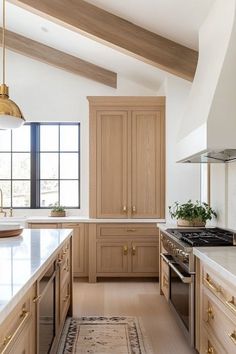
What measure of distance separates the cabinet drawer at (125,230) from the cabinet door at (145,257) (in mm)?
143

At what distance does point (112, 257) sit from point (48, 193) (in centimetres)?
161

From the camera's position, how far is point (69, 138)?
5.99 m

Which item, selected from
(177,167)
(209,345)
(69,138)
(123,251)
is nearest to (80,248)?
(123,251)

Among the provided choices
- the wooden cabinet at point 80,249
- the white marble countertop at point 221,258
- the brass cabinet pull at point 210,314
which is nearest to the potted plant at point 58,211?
the wooden cabinet at point 80,249

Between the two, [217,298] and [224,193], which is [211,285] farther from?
[224,193]

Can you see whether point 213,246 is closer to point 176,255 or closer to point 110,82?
point 176,255

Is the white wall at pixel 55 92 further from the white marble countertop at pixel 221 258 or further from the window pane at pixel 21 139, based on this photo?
the white marble countertop at pixel 221 258

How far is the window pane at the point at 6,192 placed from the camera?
5.92 meters

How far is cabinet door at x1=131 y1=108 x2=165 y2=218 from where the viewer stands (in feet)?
16.7

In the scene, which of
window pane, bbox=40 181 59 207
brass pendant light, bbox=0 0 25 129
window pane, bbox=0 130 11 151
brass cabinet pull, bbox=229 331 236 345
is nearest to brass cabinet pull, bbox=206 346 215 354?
brass cabinet pull, bbox=229 331 236 345

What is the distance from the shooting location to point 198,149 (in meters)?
2.82

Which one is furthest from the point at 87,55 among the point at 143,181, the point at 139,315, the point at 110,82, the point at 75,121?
the point at 139,315

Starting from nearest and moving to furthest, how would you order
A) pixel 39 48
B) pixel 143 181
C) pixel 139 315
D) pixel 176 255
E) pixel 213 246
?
pixel 213 246 < pixel 176 255 < pixel 139 315 < pixel 143 181 < pixel 39 48

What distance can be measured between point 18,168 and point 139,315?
126 inches
